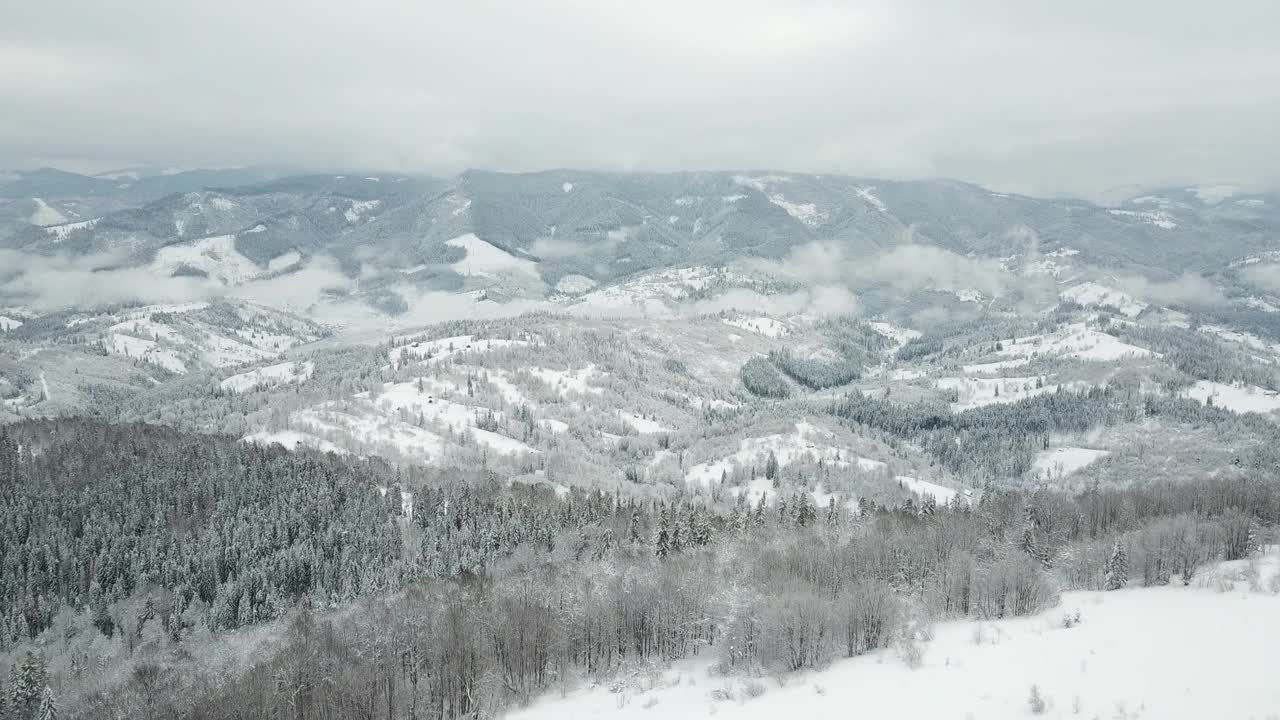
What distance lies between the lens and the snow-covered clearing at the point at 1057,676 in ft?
101

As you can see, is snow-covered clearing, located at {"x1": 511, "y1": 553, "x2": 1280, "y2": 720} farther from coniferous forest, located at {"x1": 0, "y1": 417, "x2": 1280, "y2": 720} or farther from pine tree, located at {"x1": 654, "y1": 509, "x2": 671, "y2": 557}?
pine tree, located at {"x1": 654, "y1": 509, "x2": 671, "y2": 557}

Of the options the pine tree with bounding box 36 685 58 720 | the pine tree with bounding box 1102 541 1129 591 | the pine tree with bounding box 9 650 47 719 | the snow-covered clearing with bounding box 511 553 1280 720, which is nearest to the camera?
the snow-covered clearing with bounding box 511 553 1280 720

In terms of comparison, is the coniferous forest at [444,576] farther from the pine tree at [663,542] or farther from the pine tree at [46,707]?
the pine tree at [663,542]

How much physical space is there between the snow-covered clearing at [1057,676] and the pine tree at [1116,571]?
9.00ft

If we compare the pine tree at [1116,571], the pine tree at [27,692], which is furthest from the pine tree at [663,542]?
the pine tree at [27,692]

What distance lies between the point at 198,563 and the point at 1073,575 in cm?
14938

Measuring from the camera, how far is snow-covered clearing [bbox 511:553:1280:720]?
101 feet

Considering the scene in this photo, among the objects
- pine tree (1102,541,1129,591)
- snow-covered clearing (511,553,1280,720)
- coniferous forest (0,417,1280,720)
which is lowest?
coniferous forest (0,417,1280,720)

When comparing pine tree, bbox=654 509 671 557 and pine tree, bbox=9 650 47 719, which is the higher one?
pine tree, bbox=9 650 47 719

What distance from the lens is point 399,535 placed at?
511 ft

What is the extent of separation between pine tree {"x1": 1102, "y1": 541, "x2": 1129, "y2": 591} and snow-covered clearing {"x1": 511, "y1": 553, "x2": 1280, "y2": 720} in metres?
2.74

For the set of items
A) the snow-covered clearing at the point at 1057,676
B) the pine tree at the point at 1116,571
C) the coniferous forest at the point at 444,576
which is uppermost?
the snow-covered clearing at the point at 1057,676

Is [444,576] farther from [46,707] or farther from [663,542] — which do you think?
[46,707]

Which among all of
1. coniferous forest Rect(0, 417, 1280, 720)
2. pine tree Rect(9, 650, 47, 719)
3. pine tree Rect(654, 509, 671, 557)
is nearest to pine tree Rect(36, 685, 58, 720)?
coniferous forest Rect(0, 417, 1280, 720)
